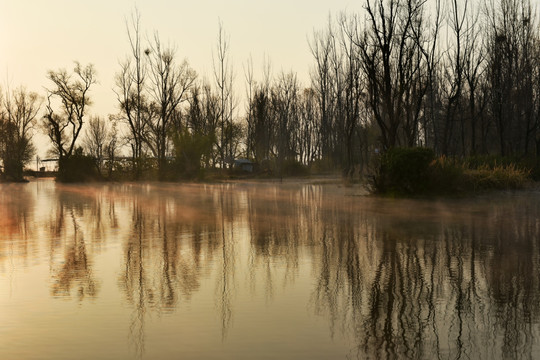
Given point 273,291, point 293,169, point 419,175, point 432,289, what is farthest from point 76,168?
point 432,289

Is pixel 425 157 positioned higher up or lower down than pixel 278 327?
higher up

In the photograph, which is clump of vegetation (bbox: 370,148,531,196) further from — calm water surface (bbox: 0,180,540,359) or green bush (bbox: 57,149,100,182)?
green bush (bbox: 57,149,100,182)

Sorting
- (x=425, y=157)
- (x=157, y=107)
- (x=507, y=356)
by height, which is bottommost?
(x=507, y=356)

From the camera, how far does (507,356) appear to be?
194 inches

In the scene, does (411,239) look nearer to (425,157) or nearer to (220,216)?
(220,216)

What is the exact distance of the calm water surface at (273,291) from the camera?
5305mm

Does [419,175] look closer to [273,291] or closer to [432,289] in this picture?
[432,289]

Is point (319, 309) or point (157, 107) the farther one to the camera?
point (157, 107)

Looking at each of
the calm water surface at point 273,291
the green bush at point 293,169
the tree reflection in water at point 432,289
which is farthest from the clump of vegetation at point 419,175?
the green bush at point 293,169

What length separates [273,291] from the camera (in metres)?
7.49

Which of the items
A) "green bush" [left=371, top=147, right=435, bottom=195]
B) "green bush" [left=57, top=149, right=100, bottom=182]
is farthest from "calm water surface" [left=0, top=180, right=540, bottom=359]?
"green bush" [left=57, top=149, right=100, bottom=182]

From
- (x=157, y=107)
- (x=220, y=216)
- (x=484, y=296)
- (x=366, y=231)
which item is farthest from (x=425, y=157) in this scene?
(x=157, y=107)

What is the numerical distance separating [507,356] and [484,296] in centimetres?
219

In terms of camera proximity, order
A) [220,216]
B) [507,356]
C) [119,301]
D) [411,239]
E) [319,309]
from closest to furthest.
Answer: [507,356]
[319,309]
[119,301]
[411,239]
[220,216]
